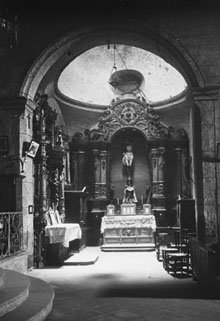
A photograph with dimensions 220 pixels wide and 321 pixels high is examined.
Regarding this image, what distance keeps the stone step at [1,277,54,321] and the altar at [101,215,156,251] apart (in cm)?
761

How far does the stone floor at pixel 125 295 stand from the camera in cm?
503

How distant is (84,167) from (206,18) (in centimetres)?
820

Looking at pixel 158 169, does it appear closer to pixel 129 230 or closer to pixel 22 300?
pixel 129 230

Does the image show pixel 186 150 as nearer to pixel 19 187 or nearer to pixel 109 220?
pixel 109 220

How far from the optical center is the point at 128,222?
1339 centimetres

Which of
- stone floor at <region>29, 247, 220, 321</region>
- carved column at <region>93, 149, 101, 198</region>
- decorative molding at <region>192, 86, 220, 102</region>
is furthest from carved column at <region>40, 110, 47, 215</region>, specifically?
carved column at <region>93, 149, 101, 198</region>

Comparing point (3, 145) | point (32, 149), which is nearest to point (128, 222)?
point (32, 149)

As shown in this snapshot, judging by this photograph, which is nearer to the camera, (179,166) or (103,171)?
(179,166)

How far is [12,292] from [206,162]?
5046 mm

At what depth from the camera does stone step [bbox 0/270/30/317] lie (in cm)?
435

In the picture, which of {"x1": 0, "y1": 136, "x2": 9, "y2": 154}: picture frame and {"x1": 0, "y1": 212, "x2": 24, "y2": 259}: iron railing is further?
{"x1": 0, "y1": 136, "x2": 9, "y2": 154}: picture frame

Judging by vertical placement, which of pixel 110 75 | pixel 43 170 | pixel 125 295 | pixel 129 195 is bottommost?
pixel 125 295

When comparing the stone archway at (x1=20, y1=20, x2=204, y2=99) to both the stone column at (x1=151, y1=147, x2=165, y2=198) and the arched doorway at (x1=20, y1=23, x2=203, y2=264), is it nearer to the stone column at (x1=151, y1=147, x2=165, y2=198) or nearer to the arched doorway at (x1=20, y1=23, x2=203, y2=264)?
the arched doorway at (x1=20, y1=23, x2=203, y2=264)

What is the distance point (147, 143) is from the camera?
15070 millimetres
